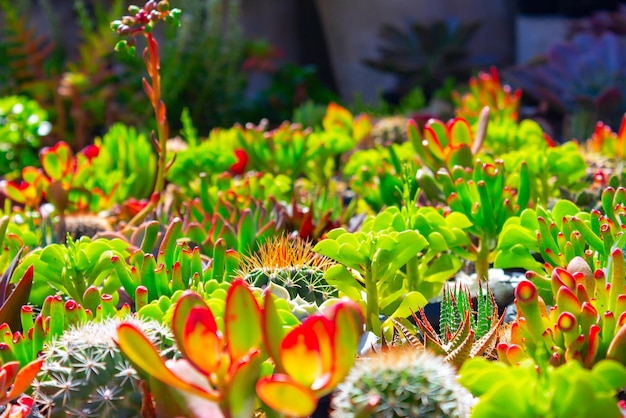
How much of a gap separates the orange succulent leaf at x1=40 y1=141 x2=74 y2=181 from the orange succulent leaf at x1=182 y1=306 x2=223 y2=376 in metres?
1.50

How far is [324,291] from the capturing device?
1480 mm

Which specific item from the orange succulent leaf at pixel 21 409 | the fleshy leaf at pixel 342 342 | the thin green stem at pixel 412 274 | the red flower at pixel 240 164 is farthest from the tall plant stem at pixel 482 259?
the red flower at pixel 240 164

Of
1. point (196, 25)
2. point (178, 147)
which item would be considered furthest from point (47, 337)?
point (196, 25)

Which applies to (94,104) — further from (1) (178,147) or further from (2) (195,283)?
(2) (195,283)

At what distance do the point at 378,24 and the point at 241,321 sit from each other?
17.1 ft

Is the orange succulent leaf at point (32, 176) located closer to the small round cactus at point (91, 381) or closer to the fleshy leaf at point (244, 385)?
the small round cactus at point (91, 381)

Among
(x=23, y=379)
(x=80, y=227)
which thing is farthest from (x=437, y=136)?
(x=23, y=379)

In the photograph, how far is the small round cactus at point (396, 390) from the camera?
1012 millimetres

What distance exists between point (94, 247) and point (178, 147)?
1.73 meters

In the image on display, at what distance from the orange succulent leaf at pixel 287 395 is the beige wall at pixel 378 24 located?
5173 mm

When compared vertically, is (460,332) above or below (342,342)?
below

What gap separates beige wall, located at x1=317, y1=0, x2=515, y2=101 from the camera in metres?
5.98

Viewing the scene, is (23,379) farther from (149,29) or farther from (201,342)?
(149,29)

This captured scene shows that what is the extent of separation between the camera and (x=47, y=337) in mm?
1284
